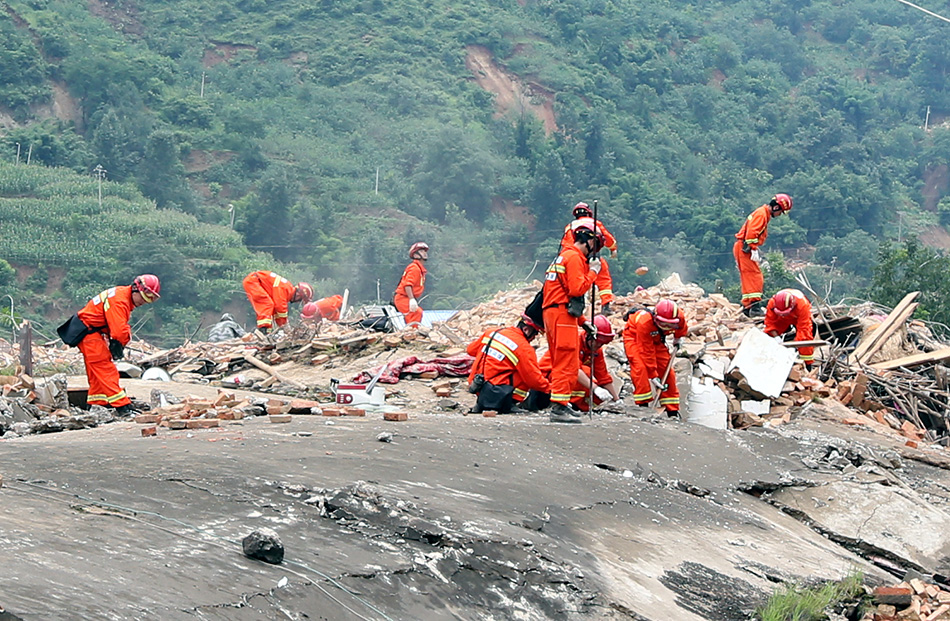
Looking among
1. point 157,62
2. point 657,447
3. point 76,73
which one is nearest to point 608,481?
point 657,447

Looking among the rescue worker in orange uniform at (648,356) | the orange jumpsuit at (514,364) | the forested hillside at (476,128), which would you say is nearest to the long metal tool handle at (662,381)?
the rescue worker in orange uniform at (648,356)

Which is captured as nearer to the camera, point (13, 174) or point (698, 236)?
point (13, 174)

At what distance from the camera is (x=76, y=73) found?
5334cm

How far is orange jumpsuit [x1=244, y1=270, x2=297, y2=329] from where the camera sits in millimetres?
17125

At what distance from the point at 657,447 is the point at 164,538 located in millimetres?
4910

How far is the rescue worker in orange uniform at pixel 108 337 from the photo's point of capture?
1042cm

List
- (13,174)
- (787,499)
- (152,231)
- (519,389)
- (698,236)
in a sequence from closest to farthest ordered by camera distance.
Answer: (787,499) < (519,389) < (152,231) < (13,174) < (698,236)

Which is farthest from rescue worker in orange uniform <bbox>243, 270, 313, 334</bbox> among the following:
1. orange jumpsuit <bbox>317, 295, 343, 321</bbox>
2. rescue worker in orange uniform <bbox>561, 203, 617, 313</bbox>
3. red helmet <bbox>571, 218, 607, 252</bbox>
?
red helmet <bbox>571, 218, 607, 252</bbox>

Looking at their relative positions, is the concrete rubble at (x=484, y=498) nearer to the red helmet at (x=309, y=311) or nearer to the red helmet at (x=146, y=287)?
the red helmet at (x=146, y=287)

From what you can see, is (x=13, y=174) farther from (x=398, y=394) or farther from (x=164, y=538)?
(x=164, y=538)

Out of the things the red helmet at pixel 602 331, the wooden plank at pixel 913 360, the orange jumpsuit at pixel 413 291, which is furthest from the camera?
the orange jumpsuit at pixel 413 291

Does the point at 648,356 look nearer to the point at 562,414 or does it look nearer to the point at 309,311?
the point at 562,414

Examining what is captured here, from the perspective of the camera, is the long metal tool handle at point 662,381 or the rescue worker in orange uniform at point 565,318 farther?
the long metal tool handle at point 662,381

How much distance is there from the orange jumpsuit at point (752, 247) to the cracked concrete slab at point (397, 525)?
6108 millimetres
